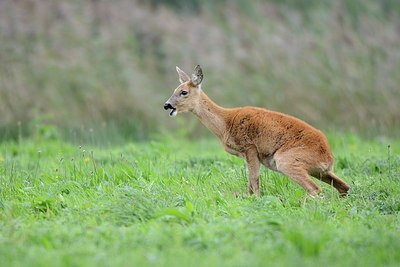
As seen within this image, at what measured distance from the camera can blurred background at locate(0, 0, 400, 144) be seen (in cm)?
1432

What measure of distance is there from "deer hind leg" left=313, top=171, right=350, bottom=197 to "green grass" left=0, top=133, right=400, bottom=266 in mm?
135

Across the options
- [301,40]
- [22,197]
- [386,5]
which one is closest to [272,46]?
[301,40]

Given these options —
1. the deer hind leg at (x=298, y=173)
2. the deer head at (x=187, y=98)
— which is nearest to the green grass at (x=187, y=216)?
the deer hind leg at (x=298, y=173)

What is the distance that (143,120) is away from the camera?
1487 cm

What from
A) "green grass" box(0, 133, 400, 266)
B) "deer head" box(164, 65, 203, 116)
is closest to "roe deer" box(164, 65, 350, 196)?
"deer head" box(164, 65, 203, 116)

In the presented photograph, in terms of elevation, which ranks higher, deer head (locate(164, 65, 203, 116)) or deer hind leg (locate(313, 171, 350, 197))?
deer head (locate(164, 65, 203, 116))

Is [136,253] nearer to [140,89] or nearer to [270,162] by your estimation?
[270,162]

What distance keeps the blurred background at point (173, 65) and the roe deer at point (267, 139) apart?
3.74 meters

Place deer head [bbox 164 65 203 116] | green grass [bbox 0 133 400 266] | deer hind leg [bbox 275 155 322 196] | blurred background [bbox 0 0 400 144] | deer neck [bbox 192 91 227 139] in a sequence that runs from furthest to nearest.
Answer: blurred background [bbox 0 0 400 144] → deer head [bbox 164 65 203 116] → deer neck [bbox 192 91 227 139] → deer hind leg [bbox 275 155 322 196] → green grass [bbox 0 133 400 266]

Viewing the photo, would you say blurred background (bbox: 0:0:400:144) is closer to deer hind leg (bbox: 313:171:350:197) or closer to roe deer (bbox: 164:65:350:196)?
roe deer (bbox: 164:65:350:196)

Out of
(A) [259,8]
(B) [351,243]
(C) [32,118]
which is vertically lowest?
(C) [32,118]

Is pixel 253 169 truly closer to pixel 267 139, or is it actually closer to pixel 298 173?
pixel 267 139

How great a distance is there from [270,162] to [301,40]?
8.00 metres

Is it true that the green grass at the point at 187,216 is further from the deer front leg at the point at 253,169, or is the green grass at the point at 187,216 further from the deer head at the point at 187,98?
the deer head at the point at 187,98
